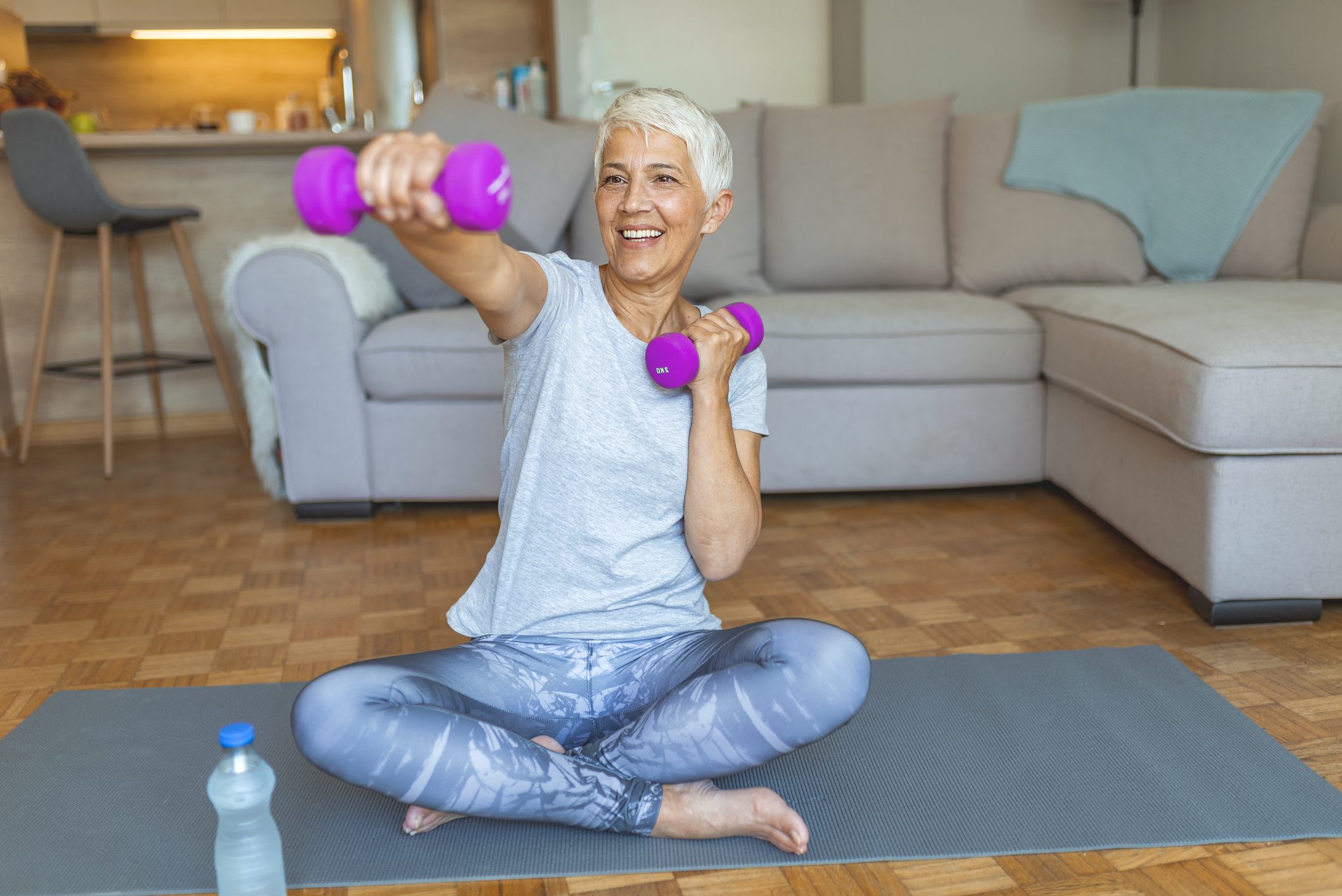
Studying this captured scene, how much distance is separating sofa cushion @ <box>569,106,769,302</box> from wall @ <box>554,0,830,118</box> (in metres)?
1.66

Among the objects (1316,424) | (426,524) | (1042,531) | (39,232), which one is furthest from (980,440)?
(39,232)

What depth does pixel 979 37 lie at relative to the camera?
169 inches

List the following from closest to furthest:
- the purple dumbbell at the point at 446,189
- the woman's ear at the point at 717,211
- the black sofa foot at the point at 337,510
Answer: the purple dumbbell at the point at 446,189, the woman's ear at the point at 717,211, the black sofa foot at the point at 337,510

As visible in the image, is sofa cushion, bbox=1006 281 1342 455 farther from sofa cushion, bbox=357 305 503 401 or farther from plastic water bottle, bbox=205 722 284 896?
plastic water bottle, bbox=205 722 284 896

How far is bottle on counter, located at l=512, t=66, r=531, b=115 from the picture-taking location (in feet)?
14.3

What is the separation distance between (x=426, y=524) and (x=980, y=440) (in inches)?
51.3

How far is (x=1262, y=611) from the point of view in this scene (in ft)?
5.98

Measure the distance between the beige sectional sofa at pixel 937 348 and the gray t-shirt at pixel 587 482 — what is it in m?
0.98

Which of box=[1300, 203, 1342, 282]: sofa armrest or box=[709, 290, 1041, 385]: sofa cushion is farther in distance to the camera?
box=[1300, 203, 1342, 282]: sofa armrest

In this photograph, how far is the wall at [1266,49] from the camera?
Result: 9.94 ft

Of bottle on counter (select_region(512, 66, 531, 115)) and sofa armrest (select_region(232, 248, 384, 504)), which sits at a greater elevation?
bottle on counter (select_region(512, 66, 531, 115))

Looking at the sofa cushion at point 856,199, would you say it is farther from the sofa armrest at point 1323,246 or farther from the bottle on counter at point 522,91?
the bottle on counter at point 522,91

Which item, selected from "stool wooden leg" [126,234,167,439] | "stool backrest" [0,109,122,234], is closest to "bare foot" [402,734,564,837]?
"stool backrest" [0,109,122,234]

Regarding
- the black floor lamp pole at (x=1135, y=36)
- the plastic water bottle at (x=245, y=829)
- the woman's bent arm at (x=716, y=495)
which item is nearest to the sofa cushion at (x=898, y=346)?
the woman's bent arm at (x=716, y=495)
